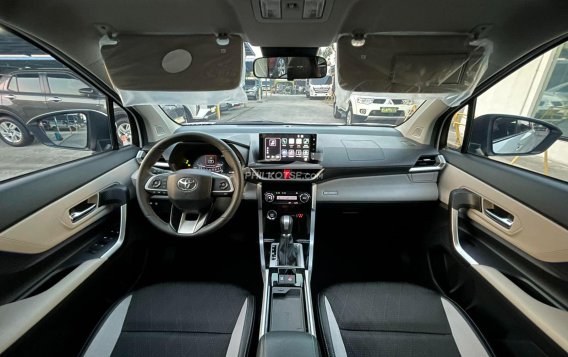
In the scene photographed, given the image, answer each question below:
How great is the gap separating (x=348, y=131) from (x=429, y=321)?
1.64 m

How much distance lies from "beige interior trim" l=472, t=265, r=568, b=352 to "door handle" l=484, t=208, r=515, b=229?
28 cm

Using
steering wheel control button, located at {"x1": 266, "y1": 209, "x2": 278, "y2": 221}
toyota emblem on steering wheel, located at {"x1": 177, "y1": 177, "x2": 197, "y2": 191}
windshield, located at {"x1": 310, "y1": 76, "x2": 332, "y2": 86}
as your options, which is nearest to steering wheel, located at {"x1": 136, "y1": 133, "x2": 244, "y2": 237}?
toyota emblem on steering wheel, located at {"x1": 177, "y1": 177, "x2": 197, "y2": 191}

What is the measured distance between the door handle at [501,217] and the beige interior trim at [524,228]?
0.06 ft

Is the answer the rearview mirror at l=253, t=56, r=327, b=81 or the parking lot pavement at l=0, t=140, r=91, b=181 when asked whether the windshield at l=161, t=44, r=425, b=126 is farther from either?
the parking lot pavement at l=0, t=140, r=91, b=181

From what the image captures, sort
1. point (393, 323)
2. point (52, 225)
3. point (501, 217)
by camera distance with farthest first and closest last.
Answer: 1. point (501, 217)
2. point (393, 323)
3. point (52, 225)

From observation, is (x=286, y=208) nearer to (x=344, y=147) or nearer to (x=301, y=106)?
(x=344, y=147)

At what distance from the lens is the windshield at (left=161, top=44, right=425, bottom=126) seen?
1906 mm

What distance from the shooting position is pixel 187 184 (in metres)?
1.62

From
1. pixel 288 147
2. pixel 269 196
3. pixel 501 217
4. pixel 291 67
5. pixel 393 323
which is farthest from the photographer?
pixel 269 196

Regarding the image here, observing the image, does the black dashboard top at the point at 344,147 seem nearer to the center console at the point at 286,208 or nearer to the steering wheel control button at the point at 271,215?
the center console at the point at 286,208

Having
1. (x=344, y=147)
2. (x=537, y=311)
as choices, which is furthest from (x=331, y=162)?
(x=537, y=311)

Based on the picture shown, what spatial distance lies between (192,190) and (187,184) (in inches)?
1.9

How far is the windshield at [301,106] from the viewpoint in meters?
1.91

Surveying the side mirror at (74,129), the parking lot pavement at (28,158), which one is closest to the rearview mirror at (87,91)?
the side mirror at (74,129)
